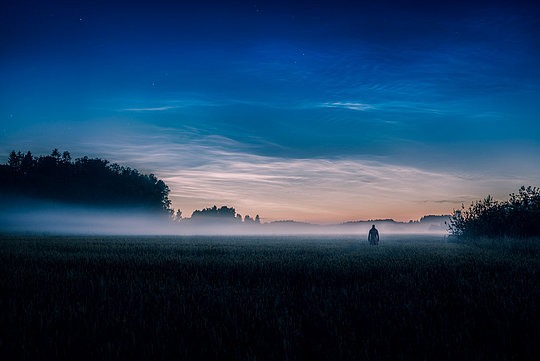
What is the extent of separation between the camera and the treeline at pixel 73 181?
78.6m

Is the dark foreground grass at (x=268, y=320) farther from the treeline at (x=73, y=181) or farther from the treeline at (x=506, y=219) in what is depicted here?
the treeline at (x=73, y=181)

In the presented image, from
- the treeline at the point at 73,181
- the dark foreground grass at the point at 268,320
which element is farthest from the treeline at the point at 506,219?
the treeline at the point at 73,181

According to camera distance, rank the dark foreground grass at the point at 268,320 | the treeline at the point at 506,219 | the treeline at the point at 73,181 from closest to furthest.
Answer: the dark foreground grass at the point at 268,320
the treeline at the point at 506,219
the treeline at the point at 73,181

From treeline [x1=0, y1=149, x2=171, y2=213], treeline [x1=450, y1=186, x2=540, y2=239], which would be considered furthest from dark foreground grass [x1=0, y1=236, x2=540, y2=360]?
treeline [x1=0, y1=149, x2=171, y2=213]

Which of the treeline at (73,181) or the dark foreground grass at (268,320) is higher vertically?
the treeline at (73,181)

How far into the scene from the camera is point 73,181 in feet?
273

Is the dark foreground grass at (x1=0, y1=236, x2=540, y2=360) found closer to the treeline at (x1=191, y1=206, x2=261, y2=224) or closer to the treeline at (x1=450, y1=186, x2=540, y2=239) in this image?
the treeline at (x1=450, y1=186, x2=540, y2=239)

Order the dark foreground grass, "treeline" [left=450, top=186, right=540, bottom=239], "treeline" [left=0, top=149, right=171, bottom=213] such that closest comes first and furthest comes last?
the dark foreground grass → "treeline" [left=450, top=186, right=540, bottom=239] → "treeline" [left=0, top=149, right=171, bottom=213]

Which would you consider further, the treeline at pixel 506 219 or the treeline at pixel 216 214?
the treeline at pixel 216 214

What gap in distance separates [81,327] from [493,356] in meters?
4.57

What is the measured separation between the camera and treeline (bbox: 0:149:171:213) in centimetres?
7862

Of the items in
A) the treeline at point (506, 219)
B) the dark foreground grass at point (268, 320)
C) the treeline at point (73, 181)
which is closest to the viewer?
the dark foreground grass at point (268, 320)

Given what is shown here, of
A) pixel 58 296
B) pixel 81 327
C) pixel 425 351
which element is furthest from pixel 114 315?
pixel 425 351

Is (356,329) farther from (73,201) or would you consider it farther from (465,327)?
(73,201)
